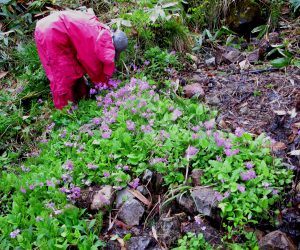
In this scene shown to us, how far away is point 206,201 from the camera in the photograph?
2.96 meters

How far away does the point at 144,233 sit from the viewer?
3.04 meters

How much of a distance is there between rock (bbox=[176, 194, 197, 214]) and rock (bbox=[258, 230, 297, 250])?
53 cm

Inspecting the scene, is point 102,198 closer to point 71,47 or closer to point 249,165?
point 249,165

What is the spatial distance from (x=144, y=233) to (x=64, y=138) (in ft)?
4.66

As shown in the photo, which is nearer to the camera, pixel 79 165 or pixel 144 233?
pixel 144 233

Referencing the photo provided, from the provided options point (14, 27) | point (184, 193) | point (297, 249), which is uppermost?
point (14, 27)

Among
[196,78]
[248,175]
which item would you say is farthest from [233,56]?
[248,175]

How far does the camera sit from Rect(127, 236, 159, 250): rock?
2906 mm

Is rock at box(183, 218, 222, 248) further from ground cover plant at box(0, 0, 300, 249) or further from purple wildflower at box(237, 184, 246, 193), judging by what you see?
purple wildflower at box(237, 184, 246, 193)

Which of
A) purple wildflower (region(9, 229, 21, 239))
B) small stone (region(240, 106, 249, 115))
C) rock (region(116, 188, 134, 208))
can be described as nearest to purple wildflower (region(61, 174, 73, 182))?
rock (region(116, 188, 134, 208))

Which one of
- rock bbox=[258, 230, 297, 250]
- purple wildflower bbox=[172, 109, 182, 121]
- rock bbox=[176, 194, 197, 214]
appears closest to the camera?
rock bbox=[258, 230, 297, 250]

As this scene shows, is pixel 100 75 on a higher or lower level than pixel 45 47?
lower

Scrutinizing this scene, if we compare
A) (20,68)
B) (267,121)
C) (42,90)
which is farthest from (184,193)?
(20,68)

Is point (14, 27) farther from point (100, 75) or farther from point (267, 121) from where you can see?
point (267, 121)
